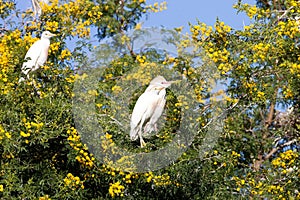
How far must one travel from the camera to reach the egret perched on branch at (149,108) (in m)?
4.48

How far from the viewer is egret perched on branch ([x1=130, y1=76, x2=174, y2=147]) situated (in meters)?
4.48

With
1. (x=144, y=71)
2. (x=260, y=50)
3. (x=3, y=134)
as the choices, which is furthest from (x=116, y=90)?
(x=260, y=50)

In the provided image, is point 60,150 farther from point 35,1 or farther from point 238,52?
point 35,1

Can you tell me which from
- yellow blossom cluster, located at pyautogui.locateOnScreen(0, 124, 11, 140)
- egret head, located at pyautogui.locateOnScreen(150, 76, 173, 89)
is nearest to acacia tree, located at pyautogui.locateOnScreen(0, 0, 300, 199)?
yellow blossom cluster, located at pyautogui.locateOnScreen(0, 124, 11, 140)

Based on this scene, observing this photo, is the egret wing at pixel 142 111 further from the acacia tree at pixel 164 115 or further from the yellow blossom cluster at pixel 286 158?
the yellow blossom cluster at pixel 286 158

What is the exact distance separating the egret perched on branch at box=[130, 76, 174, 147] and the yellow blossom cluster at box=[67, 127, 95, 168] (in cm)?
33

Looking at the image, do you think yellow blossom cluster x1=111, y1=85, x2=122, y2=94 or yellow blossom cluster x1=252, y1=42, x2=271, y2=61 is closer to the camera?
yellow blossom cluster x1=111, y1=85, x2=122, y2=94

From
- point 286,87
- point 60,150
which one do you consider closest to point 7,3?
point 60,150

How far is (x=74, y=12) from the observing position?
21.5 ft

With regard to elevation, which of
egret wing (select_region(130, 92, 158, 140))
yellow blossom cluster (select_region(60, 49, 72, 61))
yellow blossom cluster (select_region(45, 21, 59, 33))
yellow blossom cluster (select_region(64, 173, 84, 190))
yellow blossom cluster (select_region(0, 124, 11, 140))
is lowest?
yellow blossom cluster (select_region(64, 173, 84, 190))

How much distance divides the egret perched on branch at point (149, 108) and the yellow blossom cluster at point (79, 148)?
328mm

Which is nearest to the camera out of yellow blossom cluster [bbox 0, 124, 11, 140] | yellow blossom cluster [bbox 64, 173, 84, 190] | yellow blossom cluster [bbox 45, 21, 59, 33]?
yellow blossom cluster [bbox 0, 124, 11, 140]

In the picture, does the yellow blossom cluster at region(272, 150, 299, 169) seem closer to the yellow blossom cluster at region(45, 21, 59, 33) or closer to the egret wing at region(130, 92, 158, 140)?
the egret wing at region(130, 92, 158, 140)

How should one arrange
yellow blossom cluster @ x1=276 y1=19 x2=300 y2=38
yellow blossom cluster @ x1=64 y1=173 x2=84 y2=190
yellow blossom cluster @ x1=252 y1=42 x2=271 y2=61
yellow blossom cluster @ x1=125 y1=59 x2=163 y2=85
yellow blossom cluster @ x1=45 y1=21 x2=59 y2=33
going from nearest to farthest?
yellow blossom cluster @ x1=64 y1=173 x2=84 y2=190, yellow blossom cluster @ x1=125 y1=59 x2=163 y2=85, yellow blossom cluster @ x1=252 y1=42 x2=271 y2=61, yellow blossom cluster @ x1=276 y1=19 x2=300 y2=38, yellow blossom cluster @ x1=45 y1=21 x2=59 y2=33
